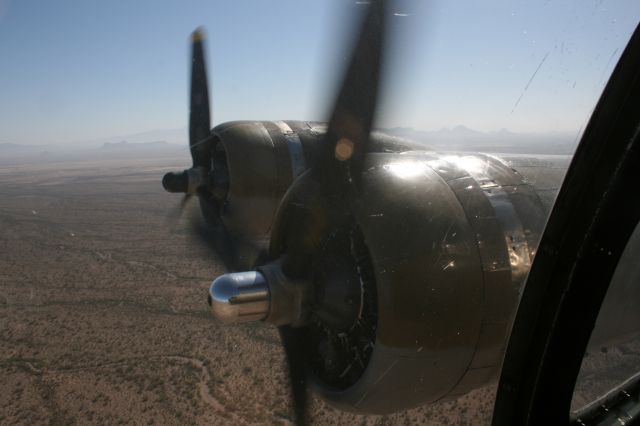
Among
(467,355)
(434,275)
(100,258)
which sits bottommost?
(100,258)

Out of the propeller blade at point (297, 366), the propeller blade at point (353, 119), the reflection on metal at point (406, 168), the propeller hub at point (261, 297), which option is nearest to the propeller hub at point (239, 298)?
the propeller hub at point (261, 297)

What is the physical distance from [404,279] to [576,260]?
120 centimetres

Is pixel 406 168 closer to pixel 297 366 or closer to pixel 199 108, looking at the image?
pixel 297 366

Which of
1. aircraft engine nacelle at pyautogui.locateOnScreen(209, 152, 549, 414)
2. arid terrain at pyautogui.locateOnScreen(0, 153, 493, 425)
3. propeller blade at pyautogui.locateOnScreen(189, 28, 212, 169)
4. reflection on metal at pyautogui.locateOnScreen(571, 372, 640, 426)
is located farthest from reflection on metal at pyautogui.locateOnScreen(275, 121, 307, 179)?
reflection on metal at pyautogui.locateOnScreen(571, 372, 640, 426)

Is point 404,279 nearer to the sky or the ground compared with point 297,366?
nearer to the sky

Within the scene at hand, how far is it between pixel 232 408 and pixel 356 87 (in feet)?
13.4

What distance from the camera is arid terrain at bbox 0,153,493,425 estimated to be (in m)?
4.94

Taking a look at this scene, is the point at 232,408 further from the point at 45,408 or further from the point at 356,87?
the point at 356,87

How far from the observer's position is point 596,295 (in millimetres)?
1037

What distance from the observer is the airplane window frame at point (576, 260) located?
95 centimetres

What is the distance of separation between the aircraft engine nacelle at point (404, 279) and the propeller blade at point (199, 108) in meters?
4.97

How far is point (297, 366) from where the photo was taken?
287 centimetres

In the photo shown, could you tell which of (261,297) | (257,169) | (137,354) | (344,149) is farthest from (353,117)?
(137,354)

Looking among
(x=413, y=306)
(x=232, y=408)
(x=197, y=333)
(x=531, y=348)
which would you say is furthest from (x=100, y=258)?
(x=531, y=348)
